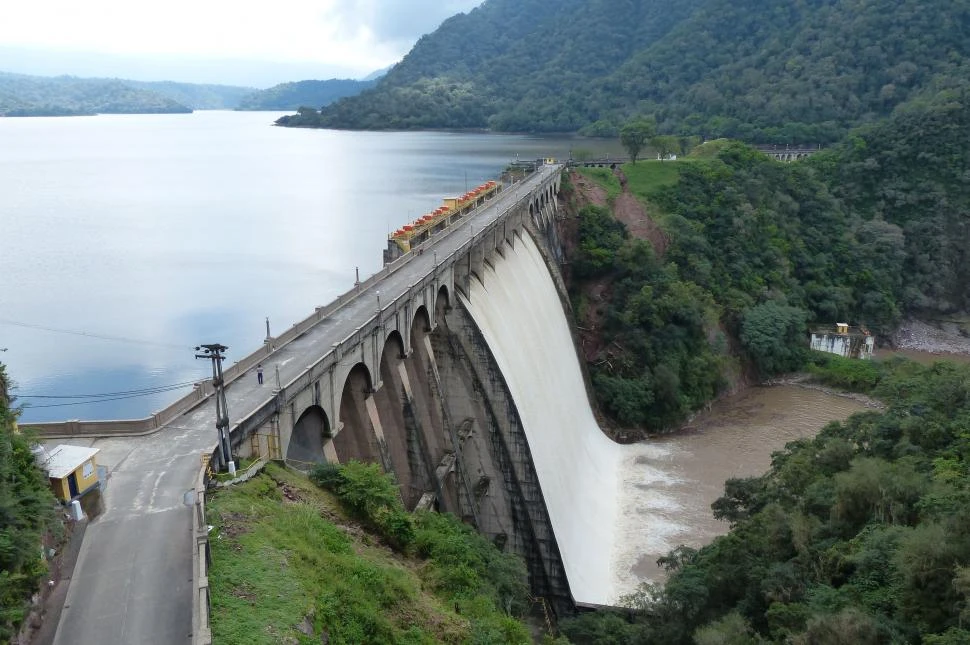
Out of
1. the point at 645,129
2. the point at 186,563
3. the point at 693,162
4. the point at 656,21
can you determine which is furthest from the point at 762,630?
the point at 656,21

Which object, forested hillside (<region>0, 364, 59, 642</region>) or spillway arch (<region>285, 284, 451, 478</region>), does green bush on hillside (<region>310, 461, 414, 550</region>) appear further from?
forested hillside (<region>0, 364, 59, 642</region>)

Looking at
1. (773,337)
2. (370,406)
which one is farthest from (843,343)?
(370,406)

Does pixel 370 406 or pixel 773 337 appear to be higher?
pixel 370 406

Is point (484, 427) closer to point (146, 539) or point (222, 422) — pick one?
point (222, 422)

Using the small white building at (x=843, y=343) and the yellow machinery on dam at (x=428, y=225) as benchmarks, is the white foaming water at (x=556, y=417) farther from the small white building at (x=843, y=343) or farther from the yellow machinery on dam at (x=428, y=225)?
the small white building at (x=843, y=343)

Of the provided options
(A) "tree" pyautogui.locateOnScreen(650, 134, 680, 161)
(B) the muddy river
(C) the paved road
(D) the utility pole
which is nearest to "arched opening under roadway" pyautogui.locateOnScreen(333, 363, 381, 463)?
(C) the paved road

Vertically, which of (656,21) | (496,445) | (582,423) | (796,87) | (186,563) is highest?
(656,21)

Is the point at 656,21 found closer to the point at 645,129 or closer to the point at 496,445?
the point at 645,129

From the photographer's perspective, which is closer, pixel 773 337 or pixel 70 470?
pixel 70 470
